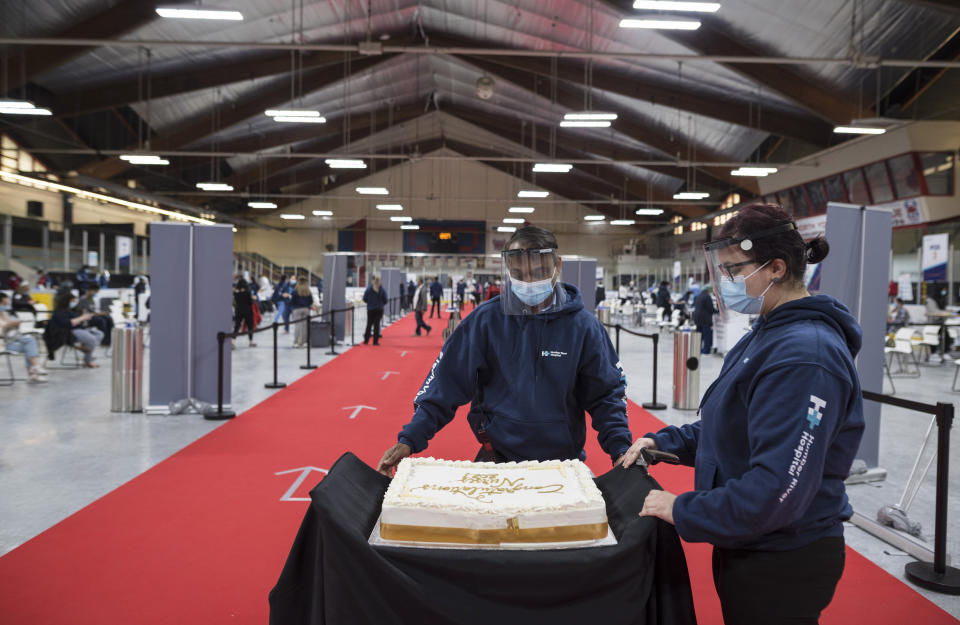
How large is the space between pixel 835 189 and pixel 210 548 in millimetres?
20594

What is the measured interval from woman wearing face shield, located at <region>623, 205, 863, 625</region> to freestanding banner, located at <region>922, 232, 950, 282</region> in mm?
15049

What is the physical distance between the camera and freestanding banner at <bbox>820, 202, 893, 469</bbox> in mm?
5121

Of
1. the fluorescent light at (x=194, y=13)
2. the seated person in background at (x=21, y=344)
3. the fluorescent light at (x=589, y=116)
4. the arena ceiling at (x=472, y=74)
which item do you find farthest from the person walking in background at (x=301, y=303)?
the fluorescent light at (x=589, y=116)

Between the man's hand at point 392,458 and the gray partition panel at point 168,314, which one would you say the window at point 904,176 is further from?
the man's hand at point 392,458

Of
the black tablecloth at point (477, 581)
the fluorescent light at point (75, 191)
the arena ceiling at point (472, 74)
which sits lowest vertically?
A: the black tablecloth at point (477, 581)

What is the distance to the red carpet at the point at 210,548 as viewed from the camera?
2.83 meters

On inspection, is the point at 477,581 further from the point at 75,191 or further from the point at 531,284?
the point at 75,191

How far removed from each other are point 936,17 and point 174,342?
1416cm

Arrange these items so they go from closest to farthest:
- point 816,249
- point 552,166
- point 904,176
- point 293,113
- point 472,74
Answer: point 816,249 < point 293,113 < point 904,176 < point 552,166 < point 472,74

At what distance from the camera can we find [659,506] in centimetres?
141

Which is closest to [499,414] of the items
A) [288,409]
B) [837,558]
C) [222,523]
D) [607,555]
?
[607,555]

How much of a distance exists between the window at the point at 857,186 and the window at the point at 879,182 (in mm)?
192

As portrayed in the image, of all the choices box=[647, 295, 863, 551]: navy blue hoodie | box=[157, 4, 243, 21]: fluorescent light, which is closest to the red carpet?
box=[647, 295, 863, 551]: navy blue hoodie

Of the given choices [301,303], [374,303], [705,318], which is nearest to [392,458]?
[301,303]
